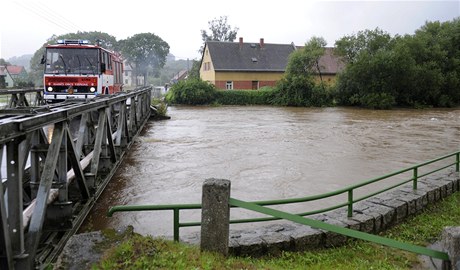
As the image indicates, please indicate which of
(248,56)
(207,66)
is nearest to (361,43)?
(248,56)

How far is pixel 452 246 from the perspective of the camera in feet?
11.6

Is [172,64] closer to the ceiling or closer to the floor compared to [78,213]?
closer to the ceiling

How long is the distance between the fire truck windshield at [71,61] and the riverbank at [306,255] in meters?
12.5

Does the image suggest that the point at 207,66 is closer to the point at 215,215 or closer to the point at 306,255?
the point at 306,255

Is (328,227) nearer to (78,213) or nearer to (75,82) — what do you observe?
(78,213)

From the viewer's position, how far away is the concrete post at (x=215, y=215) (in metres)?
3.72

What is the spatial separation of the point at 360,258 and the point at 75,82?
508 inches

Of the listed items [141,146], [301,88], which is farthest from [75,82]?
[301,88]

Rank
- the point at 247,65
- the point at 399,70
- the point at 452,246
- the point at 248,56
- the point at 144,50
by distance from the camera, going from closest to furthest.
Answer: the point at 452,246 < the point at 399,70 < the point at 247,65 < the point at 248,56 < the point at 144,50

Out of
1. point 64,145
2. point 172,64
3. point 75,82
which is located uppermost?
point 172,64

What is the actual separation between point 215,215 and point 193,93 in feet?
118

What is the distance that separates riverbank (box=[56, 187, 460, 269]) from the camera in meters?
3.34

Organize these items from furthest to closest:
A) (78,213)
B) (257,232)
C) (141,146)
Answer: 1. (141,146)
2. (78,213)
3. (257,232)

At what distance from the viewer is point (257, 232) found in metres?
5.10
